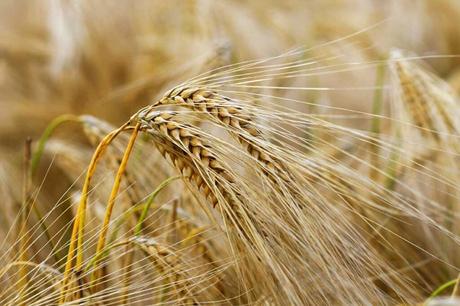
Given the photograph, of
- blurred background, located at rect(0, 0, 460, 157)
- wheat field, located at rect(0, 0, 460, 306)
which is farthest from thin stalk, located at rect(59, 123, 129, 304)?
blurred background, located at rect(0, 0, 460, 157)

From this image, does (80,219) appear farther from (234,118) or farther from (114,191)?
(234,118)

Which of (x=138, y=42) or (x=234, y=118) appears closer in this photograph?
(x=234, y=118)

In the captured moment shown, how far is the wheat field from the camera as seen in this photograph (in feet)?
3.04

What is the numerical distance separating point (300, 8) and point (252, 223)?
197 centimetres

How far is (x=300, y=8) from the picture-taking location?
2779mm

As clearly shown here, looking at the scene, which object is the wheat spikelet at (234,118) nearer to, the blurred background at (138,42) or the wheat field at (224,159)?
the wheat field at (224,159)

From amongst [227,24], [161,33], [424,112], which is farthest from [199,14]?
[424,112]

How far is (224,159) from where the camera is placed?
0.94 m

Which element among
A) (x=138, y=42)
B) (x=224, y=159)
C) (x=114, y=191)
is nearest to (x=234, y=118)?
(x=224, y=159)

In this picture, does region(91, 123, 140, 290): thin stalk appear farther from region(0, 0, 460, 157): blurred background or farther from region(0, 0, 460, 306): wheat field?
region(0, 0, 460, 157): blurred background

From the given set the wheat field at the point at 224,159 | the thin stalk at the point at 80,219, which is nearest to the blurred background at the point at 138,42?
the wheat field at the point at 224,159

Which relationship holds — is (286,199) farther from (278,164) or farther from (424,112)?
(424,112)

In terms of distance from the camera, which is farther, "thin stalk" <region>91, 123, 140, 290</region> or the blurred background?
the blurred background

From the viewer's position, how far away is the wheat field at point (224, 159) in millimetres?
926
